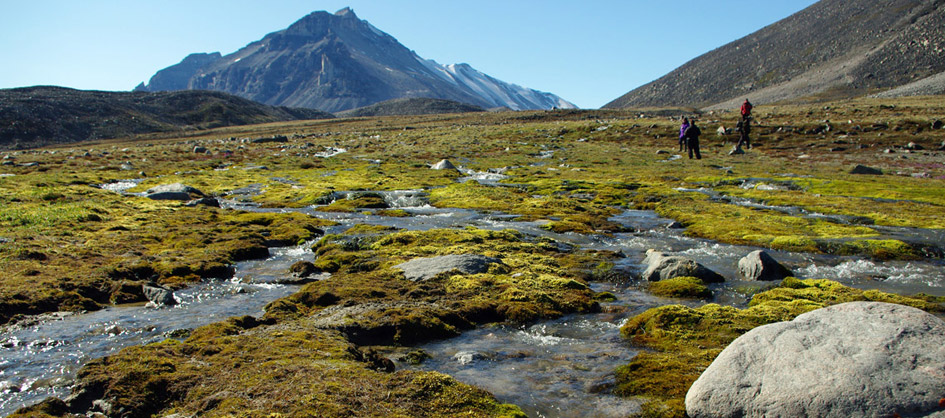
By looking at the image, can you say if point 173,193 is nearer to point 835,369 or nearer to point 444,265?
point 444,265

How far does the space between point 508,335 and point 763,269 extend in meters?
7.57

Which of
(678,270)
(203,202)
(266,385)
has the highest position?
(203,202)

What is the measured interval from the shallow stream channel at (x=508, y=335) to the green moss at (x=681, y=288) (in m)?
0.32

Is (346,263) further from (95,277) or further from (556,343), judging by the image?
(556,343)

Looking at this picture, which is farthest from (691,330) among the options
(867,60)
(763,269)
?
(867,60)

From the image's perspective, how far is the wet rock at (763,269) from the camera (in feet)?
44.2

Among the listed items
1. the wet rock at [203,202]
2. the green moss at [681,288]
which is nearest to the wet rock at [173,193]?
the wet rock at [203,202]

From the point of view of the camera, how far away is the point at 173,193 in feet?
96.7

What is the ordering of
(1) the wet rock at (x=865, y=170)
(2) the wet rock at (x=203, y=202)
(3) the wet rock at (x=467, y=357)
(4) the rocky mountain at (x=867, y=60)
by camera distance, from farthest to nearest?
(4) the rocky mountain at (x=867, y=60), (1) the wet rock at (x=865, y=170), (2) the wet rock at (x=203, y=202), (3) the wet rock at (x=467, y=357)

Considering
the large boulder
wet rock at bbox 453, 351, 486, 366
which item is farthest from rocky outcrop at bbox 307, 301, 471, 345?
the large boulder

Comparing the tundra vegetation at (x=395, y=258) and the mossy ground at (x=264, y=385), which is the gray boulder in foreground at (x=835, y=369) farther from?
the mossy ground at (x=264, y=385)

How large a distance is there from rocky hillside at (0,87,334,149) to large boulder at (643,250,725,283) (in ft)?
430

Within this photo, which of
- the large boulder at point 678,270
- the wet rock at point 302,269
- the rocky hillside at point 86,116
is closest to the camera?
the large boulder at point 678,270

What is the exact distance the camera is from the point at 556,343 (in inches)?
387
